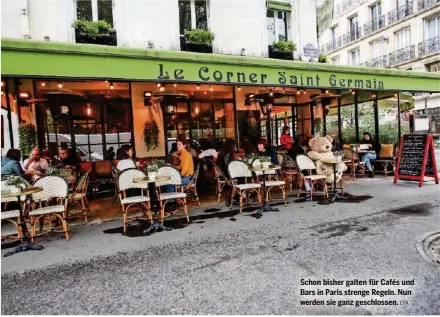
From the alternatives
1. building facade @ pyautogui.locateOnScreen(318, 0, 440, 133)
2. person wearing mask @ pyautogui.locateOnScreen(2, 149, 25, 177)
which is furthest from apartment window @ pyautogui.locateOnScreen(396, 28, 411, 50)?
person wearing mask @ pyautogui.locateOnScreen(2, 149, 25, 177)

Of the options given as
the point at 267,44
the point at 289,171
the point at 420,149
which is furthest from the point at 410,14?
the point at 289,171

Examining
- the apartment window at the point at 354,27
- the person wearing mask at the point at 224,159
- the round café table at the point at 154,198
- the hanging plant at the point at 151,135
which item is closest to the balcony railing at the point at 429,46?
the apartment window at the point at 354,27

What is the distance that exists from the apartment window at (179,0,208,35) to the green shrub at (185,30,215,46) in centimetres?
59

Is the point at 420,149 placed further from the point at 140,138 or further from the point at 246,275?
the point at 140,138

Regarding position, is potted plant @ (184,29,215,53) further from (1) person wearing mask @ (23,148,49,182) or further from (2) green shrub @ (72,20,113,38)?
(1) person wearing mask @ (23,148,49,182)

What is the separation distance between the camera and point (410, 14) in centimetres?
2252

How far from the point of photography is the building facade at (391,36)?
71.5 feet

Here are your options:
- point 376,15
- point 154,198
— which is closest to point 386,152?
point 154,198

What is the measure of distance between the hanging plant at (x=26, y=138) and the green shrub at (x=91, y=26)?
121 inches

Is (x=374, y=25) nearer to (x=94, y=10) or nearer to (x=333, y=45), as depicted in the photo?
(x=333, y=45)

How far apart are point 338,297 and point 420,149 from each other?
6858 mm

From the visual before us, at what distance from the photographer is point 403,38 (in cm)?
2397

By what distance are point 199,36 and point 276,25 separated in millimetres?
3498

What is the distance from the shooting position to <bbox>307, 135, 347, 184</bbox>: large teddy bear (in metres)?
6.73
